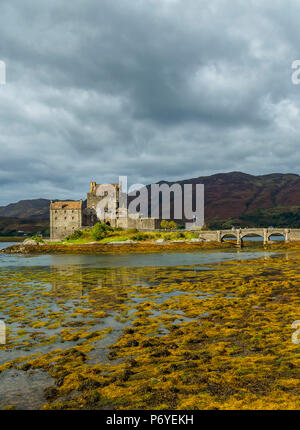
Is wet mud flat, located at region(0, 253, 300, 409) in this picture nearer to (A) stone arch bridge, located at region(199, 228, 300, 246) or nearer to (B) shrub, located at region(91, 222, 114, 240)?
(B) shrub, located at region(91, 222, 114, 240)

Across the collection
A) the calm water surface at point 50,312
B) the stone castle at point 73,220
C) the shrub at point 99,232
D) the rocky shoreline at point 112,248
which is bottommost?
the rocky shoreline at point 112,248

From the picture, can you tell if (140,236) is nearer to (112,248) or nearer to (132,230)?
(132,230)

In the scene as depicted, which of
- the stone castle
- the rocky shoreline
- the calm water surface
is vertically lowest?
the rocky shoreline

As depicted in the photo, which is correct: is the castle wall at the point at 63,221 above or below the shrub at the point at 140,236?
above

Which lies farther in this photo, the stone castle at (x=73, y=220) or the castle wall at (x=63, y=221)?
the stone castle at (x=73, y=220)

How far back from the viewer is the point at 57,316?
19391 millimetres

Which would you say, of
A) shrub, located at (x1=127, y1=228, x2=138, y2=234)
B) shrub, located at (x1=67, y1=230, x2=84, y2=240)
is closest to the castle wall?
shrub, located at (x1=67, y1=230, x2=84, y2=240)

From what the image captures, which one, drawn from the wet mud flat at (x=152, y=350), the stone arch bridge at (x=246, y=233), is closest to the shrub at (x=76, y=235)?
the stone arch bridge at (x=246, y=233)

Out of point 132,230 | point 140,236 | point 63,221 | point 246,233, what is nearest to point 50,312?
point 140,236

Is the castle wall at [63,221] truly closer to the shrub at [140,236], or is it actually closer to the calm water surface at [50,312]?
the shrub at [140,236]

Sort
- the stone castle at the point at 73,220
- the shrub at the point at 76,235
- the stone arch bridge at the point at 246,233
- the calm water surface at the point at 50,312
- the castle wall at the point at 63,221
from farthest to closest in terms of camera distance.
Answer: the stone castle at the point at 73,220 → the castle wall at the point at 63,221 → the stone arch bridge at the point at 246,233 → the shrub at the point at 76,235 → the calm water surface at the point at 50,312

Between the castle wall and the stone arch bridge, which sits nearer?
the stone arch bridge

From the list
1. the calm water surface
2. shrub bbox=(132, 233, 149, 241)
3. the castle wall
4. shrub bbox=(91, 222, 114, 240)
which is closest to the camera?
the calm water surface

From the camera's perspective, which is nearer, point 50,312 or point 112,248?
point 50,312
